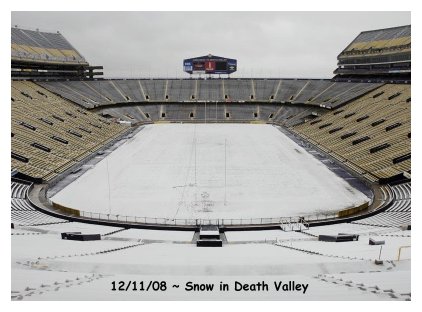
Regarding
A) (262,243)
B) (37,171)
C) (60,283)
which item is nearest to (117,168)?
(37,171)

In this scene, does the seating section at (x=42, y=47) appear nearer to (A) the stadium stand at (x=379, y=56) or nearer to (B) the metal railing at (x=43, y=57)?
(B) the metal railing at (x=43, y=57)

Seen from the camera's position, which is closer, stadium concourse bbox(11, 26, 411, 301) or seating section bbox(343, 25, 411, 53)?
stadium concourse bbox(11, 26, 411, 301)

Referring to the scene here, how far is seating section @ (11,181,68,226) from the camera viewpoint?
2278 cm

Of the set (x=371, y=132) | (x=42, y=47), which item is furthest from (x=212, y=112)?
(x=371, y=132)

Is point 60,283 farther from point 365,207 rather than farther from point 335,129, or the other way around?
point 335,129

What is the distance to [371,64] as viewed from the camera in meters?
76.9

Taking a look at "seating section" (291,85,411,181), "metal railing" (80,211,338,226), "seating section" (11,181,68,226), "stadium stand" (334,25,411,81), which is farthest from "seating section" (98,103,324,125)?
"metal railing" (80,211,338,226)

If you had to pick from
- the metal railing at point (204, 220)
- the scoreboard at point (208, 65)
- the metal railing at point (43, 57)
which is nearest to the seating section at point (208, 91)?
the scoreboard at point (208, 65)

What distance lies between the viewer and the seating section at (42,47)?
73.1m

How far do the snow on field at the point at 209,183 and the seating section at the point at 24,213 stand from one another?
2.43 meters

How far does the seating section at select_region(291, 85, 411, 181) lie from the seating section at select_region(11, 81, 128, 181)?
30.3 meters

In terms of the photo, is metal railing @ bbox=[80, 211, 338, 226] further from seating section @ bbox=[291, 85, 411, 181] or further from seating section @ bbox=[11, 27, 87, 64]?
seating section @ bbox=[11, 27, 87, 64]

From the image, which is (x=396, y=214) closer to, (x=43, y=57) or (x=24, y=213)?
(x=24, y=213)

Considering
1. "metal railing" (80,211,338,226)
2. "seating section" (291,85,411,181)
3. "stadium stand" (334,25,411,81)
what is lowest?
"metal railing" (80,211,338,226)
